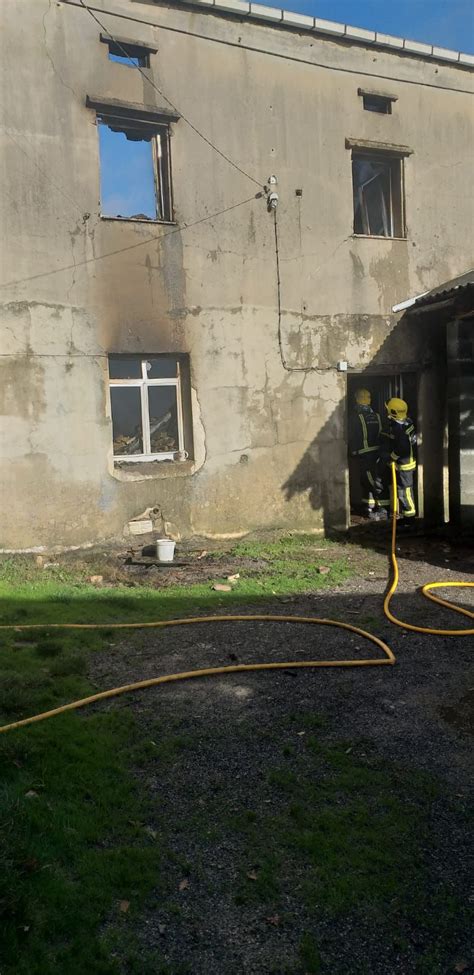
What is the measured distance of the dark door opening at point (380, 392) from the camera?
36.3ft

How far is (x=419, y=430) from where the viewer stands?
11.0 m

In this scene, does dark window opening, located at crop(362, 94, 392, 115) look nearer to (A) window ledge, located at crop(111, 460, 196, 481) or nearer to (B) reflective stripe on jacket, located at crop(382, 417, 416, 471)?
(B) reflective stripe on jacket, located at crop(382, 417, 416, 471)

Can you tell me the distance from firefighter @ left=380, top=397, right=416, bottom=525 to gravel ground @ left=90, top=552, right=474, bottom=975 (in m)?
3.20

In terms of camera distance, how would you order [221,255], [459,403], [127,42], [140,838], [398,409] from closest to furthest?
[140,838] < [127,42] < [221,255] < [398,409] < [459,403]

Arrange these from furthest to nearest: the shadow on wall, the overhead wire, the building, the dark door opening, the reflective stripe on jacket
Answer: the dark door opening, the shadow on wall, the building, the reflective stripe on jacket, the overhead wire

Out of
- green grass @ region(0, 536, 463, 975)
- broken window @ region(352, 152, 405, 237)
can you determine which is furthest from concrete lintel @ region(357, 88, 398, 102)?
green grass @ region(0, 536, 463, 975)

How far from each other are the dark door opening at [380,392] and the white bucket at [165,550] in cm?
411

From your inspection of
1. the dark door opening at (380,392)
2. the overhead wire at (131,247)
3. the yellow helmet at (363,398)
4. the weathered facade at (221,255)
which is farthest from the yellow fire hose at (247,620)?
the overhead wire at (131,247)

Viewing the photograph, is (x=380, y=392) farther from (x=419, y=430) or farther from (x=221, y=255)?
(x=221, y=255)

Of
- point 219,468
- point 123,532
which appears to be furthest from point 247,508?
point 123,532

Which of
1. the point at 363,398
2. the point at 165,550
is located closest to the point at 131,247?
the point at 165,550

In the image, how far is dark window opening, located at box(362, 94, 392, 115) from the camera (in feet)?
35.2

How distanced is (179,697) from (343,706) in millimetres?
1119

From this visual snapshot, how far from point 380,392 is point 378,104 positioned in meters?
4.51
